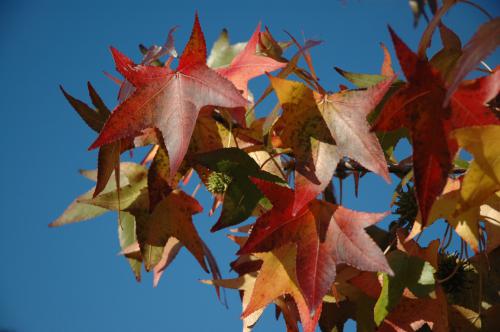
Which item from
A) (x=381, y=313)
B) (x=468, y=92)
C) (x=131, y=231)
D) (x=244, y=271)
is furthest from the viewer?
(x=131, y=231)

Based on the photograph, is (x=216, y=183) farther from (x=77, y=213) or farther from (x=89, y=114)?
(x=77, y=213)

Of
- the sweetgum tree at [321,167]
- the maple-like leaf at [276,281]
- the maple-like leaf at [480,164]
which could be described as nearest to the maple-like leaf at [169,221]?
the sweetgum tree at [321,167]

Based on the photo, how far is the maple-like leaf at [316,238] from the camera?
67cm

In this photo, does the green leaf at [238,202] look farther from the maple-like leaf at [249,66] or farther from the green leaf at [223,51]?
the green leaf at [223,51]

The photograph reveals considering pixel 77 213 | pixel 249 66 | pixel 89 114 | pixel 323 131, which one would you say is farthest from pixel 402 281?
pixel 77 213

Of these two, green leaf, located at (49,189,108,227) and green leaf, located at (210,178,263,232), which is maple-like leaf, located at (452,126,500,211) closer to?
green leaf, located at (210,178,263,232)

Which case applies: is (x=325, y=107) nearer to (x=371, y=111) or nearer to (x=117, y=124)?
(x=371, y=111)

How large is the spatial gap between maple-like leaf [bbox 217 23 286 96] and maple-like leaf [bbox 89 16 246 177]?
8cm

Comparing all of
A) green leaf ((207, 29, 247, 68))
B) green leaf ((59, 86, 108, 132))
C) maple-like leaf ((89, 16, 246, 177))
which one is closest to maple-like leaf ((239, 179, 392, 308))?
maple-like leaf ((89, 16, 246, 177))

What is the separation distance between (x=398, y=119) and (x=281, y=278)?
0.90 ft

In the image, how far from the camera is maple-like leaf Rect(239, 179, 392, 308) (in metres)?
0.67

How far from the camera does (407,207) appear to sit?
3.09 feet

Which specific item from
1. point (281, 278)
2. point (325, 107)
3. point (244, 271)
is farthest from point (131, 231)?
point (325, 107)

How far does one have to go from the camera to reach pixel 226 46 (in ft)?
3.57
